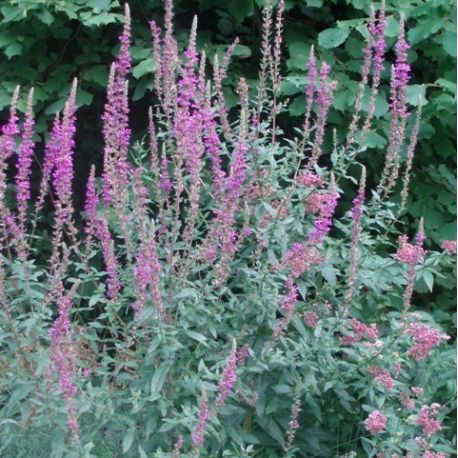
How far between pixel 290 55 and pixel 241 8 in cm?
41

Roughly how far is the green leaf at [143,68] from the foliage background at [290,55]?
0.04ft

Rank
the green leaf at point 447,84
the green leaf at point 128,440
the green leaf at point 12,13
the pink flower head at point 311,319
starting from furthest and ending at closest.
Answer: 1. the green leaf at point 12,13
2. the green leaf at point 447,84
3. the pink flower head at point 311,319
4. the green leaf at point 128,440

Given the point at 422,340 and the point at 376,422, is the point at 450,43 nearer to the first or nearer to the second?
the point at 422,340

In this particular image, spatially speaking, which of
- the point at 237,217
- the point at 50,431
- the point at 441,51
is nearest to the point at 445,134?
the point at 441,51

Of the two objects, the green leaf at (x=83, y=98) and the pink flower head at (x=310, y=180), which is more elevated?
the green leaf at (x=83, y=98)

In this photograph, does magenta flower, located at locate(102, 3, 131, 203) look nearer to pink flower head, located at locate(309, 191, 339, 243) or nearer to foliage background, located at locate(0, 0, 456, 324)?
pink flower head, located at locate(309, 191, 339, 243)

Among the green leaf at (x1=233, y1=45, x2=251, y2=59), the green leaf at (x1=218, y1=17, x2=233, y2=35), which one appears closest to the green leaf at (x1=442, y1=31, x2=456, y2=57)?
the green leaf at (x1=233, y1=45, x2=251, y2=59)

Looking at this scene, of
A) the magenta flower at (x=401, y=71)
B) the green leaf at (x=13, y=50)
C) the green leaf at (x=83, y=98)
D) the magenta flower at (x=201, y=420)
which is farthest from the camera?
the green leaf at (x=83, y=98)

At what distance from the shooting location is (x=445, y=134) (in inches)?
210

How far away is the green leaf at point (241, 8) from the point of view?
5.20 meters

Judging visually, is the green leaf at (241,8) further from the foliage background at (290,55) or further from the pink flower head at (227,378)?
the pink flower head at (227,378)

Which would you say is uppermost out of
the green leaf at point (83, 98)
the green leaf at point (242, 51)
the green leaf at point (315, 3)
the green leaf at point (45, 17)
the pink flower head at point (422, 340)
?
the green leaf at point (315, 3)

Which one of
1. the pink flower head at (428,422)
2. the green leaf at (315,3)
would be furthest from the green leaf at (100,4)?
the pink flower head at (428,422)

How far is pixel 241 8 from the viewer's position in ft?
17.1
